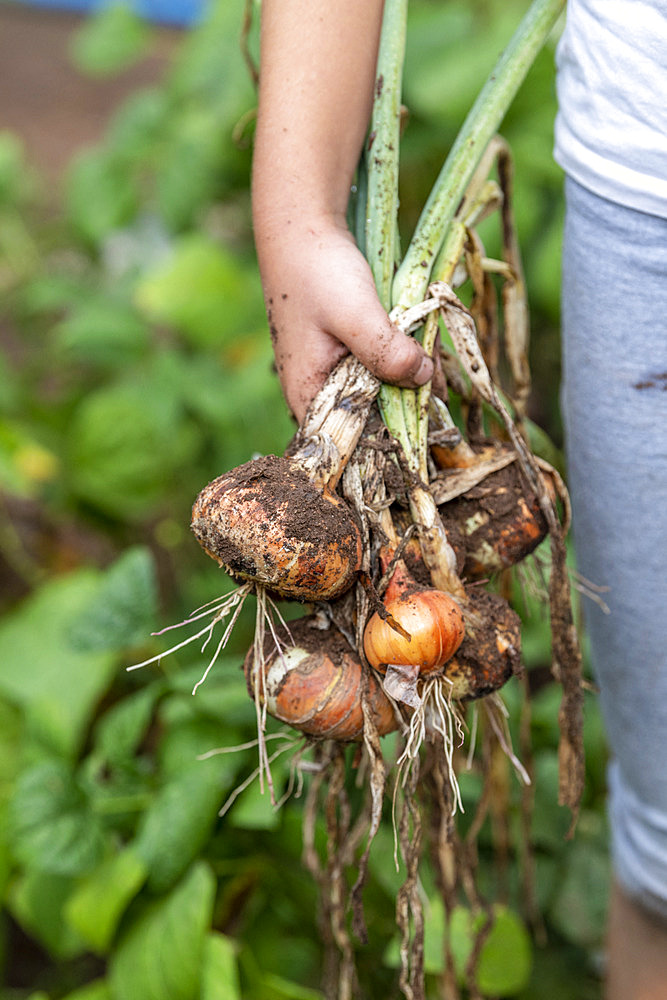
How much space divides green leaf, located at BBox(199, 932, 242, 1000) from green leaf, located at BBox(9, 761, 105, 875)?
26 cm

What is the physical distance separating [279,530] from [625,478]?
33cm

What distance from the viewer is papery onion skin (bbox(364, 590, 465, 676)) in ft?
2.45

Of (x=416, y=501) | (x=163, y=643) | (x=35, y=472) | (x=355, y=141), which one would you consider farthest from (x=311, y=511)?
(x=35, y=472)

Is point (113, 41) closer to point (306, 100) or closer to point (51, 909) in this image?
point (306, 100)

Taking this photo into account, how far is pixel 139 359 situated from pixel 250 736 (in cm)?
117

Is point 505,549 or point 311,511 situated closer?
point 311,511

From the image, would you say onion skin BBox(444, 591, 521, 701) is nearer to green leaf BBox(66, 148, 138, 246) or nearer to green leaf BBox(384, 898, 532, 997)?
green leaf BBox(384, 898, 532, 997)

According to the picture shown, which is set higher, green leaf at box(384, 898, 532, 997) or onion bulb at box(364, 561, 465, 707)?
onion bulb at box(364, 561, 465, 707)

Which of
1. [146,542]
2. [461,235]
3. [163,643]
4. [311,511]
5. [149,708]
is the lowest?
[146,542]

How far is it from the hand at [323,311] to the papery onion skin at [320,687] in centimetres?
21

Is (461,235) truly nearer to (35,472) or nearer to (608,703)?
(608,703)

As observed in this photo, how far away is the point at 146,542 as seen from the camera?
90.6 inches

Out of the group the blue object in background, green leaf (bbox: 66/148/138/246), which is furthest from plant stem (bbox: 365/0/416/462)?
the blue object in background

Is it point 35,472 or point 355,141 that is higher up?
point 355,141
